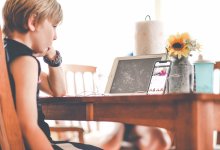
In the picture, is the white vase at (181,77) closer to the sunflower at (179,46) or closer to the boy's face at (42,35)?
the sunflower at (179,46)

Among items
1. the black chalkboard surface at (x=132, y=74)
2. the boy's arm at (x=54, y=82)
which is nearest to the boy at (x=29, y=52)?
the boy's arm at (x=54, y=82)

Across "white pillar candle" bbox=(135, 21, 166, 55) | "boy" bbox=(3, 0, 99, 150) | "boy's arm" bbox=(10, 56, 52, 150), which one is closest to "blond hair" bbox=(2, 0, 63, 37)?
"boy" bbox=(3, 0, 99, 150)

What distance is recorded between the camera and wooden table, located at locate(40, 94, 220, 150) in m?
1.00

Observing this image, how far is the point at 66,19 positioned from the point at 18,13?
2.24 m

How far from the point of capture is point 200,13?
12.8 ft

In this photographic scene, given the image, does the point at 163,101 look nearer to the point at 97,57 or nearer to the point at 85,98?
the point at 85,98

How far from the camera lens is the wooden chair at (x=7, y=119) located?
41.7 inches

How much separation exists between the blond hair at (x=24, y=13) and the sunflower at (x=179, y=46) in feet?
1.42

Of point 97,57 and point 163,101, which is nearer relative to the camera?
point 163,101

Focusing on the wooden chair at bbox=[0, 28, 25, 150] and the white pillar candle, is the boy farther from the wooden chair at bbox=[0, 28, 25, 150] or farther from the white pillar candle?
the white pillar candle

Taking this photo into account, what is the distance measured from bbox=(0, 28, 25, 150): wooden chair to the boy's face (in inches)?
9.7

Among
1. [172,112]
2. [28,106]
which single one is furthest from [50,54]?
[172,112]

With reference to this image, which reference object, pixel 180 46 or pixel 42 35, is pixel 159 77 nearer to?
pixel 180 46

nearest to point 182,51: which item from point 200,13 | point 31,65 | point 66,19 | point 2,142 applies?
point 31,65
